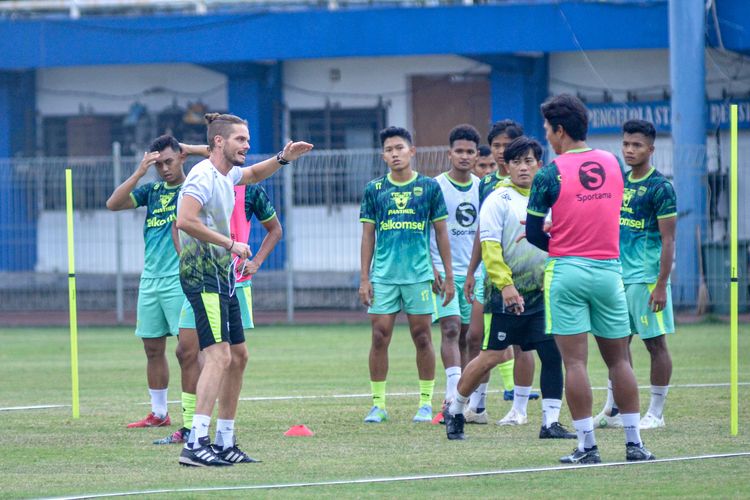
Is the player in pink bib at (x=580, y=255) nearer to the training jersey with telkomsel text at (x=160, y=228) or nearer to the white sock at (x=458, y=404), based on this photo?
the white sock at (x=458, y=404)

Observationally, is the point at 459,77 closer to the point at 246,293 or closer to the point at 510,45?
the point at 510,45

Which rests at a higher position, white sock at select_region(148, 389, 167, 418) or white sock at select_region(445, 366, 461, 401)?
white sock at select_region(445, 366, 461, 401)

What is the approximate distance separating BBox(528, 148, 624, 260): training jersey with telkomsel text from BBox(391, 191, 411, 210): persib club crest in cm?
276

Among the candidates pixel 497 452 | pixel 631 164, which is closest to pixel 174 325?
pixel 497 452

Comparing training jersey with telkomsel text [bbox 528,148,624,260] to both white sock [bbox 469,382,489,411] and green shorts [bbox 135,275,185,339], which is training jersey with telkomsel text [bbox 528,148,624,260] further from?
green shorts [bbox 135,275,185,339]

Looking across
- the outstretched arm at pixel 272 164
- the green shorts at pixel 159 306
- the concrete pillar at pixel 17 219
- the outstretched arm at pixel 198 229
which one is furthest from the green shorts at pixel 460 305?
the concrete pillar at pixel 17 219

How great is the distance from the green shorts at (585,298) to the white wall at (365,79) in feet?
60.7

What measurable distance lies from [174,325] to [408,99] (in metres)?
16.7

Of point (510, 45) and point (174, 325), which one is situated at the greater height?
point (510, 45)

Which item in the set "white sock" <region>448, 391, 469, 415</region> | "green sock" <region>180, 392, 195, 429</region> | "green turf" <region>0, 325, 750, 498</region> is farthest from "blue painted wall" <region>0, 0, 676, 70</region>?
"green sock" <region>180, 392, 195, 429</region>

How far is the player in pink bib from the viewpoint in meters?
8.02

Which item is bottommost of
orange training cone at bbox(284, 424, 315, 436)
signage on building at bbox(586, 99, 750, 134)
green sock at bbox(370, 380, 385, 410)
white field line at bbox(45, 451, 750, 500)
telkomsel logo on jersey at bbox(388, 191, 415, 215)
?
orange training cone at bbox(284, 424, 315, 436)

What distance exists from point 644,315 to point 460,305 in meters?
2.21

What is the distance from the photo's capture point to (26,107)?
28016 mm
